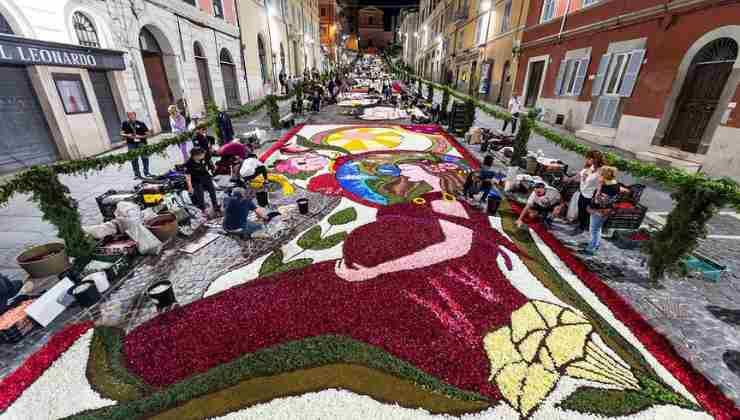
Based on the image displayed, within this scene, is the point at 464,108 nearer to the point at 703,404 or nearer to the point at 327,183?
the point at 327,183

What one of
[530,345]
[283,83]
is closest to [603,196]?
[530,345]

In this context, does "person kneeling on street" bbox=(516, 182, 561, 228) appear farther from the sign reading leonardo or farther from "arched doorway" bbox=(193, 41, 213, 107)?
"arched doorway" bbox=(193, 41, 213, 107)

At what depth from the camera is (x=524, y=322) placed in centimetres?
425

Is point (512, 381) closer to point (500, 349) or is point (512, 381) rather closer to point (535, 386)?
point (535, 386)

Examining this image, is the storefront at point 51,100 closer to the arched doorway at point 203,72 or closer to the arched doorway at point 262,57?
the arched doorway at point 203,72

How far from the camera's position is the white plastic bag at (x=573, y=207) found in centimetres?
698

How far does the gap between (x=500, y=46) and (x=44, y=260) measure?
31050 mm

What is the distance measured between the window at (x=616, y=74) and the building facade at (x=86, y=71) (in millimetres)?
21453

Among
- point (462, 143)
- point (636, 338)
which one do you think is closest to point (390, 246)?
point (636, 338)

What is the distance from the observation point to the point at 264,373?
3.50m

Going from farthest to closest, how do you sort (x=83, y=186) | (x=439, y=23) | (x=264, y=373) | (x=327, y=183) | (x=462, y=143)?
1. (x=439, y=23)
2. (x=462, y=143)
3. (x=327, y=183)
4. (x=83, y=186)
5. (x=264, y=373)

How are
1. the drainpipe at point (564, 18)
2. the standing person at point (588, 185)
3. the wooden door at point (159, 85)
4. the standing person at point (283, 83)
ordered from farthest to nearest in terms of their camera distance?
1. the standing person at point (283, 83)
2. the drainpipe at point (564, 18)
3. the wooden door at point (159, 85)
4. the standing person at point (588, 185)

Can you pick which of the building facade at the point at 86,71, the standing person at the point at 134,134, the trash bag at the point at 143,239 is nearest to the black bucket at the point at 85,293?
the trash bag at the point at 143,239

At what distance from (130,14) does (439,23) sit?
1837 inches
